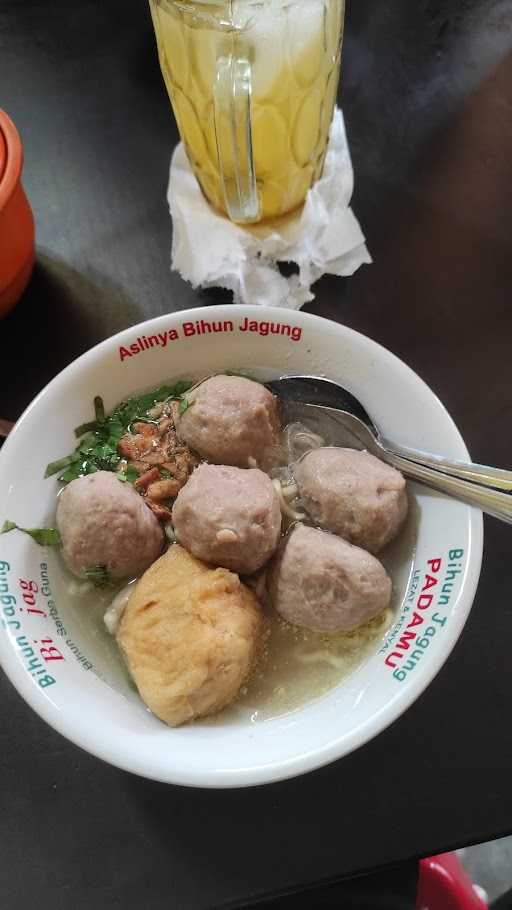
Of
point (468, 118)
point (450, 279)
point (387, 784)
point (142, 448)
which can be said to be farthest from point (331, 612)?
point (468, 118)

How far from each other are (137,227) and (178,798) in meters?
0.98

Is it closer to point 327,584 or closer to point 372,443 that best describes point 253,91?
point 372,443

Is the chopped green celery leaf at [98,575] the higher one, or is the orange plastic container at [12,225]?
the orange plastic container at [12,225]

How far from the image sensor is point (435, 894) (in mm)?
1307

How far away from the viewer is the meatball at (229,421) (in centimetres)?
103

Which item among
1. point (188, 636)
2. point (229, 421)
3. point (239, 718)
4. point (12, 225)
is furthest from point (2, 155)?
point (239, 718)

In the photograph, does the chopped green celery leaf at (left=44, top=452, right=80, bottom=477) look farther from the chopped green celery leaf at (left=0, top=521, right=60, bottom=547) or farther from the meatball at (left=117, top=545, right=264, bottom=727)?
the meatball at (left=117, top=545, right=264, bottom=727)

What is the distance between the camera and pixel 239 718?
93cm

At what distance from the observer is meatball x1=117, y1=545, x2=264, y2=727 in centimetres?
88

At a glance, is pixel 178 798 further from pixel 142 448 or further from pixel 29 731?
pixel 142 448

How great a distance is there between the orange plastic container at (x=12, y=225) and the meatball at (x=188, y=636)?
55 centimetres

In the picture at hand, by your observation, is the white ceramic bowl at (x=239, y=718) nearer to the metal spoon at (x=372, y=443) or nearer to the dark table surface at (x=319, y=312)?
the metal spoon at (x=372, y=443)

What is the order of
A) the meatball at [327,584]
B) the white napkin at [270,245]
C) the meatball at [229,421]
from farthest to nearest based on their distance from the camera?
the white napkin at [270,245]
the meatball at [229,421]
the meatball at [327,584]

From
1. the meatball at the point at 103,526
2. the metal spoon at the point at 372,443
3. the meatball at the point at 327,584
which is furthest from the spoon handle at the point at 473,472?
the meatball at the point at 103,526
